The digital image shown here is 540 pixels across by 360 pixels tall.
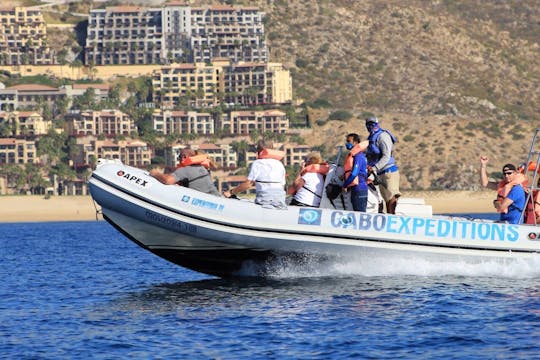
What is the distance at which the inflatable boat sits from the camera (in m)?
16.8

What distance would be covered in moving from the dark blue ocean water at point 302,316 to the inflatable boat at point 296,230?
0.94 feet

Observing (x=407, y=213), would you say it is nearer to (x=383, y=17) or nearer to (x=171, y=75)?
(x=171, y=75)

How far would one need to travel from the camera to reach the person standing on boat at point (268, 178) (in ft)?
55.5

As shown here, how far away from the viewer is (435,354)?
13.2m

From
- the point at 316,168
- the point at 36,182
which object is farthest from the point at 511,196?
the point at 36,182

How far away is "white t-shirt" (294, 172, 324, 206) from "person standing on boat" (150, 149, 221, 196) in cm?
123

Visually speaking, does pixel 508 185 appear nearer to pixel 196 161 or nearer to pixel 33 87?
pixel 196 161

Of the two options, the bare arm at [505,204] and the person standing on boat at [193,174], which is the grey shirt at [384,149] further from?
the person standing on boat at [193,174]

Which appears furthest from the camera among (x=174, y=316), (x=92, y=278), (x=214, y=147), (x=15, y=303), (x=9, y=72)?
(x=9, y=72)

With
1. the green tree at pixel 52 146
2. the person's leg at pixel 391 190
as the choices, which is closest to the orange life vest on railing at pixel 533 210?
the person's leg at pixel 391 190

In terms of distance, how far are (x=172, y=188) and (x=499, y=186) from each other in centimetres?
480

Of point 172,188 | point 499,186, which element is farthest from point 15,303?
point 499,186

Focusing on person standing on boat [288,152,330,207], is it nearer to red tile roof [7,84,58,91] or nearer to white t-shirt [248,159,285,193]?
white t-shirt [248,159,285,193]

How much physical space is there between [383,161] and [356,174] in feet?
1.74
